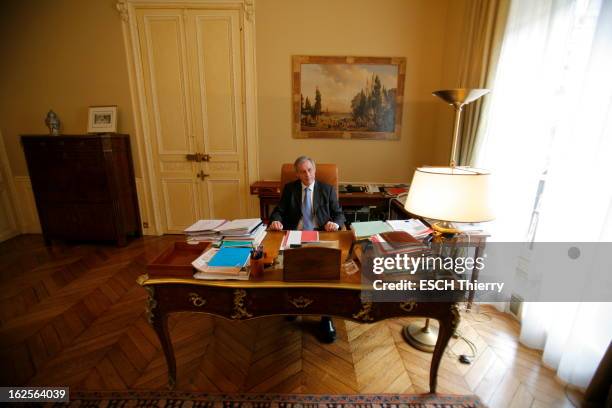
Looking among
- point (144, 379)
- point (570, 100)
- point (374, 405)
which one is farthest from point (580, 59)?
point (144, 379)

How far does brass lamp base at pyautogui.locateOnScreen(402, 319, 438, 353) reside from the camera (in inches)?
74.2

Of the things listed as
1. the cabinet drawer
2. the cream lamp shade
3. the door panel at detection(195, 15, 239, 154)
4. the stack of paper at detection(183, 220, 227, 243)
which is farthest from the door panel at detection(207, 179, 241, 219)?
the cream lamp shade

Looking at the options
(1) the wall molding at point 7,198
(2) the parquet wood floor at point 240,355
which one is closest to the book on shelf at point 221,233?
(2) the parquet wood floor at point 240,355

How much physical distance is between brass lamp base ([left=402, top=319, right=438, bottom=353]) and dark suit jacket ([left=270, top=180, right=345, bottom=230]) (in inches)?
37.0

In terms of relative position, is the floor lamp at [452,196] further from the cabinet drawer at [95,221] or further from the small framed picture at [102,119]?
the small framed picture at [102,119]

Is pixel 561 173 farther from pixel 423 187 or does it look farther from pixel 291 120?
pixel 291 120

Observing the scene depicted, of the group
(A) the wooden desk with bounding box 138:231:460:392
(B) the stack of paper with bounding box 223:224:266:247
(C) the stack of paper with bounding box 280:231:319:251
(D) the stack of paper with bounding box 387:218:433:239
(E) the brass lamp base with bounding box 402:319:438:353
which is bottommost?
(E) the brass lamp base with bounding box 402:319:438:353

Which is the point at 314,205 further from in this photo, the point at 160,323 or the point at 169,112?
the point at 169,112

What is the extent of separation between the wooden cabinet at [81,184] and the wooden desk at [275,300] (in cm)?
259

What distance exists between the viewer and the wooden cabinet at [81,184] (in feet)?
10.5

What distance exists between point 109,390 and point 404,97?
12.3ft

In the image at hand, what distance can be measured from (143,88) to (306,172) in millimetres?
2654

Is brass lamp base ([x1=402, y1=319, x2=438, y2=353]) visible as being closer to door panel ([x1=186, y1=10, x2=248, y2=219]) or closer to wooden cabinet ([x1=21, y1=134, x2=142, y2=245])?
door panel ([x1=186, y1=10, x2=248, y2=219])

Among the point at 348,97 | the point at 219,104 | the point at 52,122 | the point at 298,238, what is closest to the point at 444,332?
the point at 298,238
